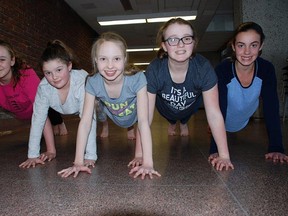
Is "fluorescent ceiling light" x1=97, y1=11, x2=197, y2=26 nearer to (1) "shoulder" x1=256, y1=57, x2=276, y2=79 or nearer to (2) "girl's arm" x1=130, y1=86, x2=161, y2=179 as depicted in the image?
(1) "shoulder" x1=256, y1=57, x2=276, y2=79

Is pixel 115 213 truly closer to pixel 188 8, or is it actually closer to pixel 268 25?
pixel 268 25

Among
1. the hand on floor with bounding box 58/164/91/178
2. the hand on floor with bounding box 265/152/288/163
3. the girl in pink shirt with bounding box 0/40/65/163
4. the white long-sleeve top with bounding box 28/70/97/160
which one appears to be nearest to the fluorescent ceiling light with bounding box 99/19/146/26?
the girl in pink shirt with bounding box 0/40/65/163

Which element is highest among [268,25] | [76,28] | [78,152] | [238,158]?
[76,28]

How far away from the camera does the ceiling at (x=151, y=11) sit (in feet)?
19.5

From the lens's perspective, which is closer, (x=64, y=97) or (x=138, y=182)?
(x=138, y=182)

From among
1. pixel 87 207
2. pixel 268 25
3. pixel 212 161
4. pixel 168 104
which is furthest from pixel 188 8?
pixel 87 207

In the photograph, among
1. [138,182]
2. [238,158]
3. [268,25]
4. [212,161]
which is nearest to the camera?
[138,182]

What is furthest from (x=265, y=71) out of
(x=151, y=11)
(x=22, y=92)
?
(x=151, y=11)

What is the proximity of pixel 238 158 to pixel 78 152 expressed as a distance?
36.3 inches

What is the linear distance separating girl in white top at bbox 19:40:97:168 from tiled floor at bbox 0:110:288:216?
95 millimetres

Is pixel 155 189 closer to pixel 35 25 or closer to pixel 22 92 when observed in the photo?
pixel 22 92

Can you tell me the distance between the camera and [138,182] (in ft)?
3.80

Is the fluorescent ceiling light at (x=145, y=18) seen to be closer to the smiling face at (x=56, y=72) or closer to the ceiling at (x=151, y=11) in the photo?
the ceiling at (x=151, y=11)

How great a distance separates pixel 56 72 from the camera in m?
1.54
